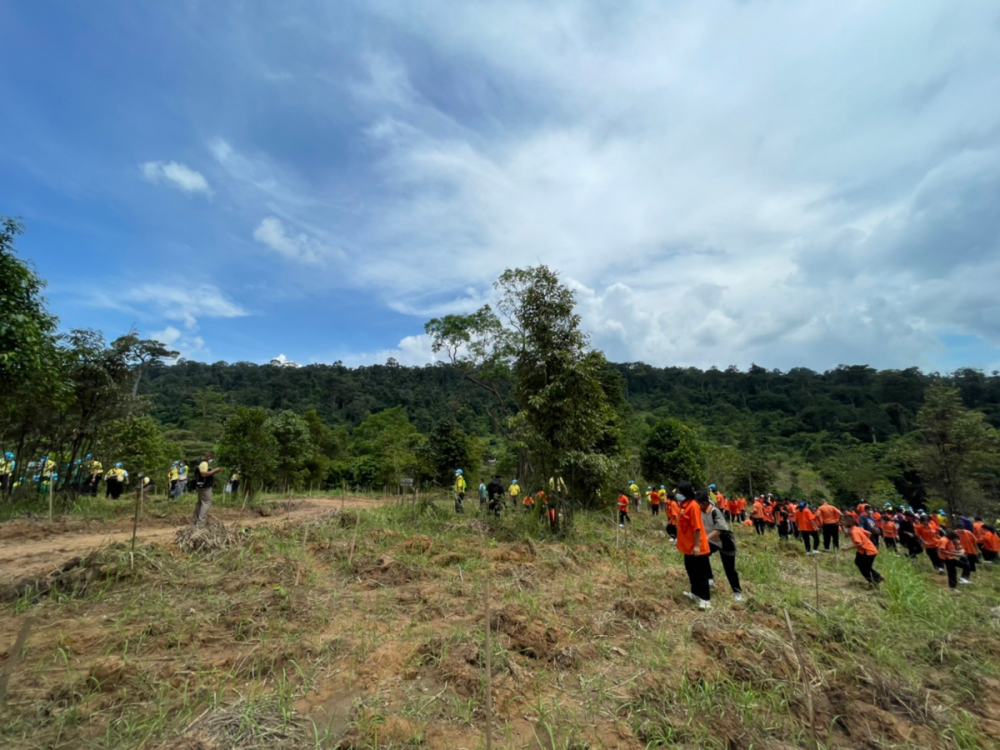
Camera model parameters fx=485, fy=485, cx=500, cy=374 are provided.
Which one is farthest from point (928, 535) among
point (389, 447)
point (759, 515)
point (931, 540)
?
point (389, 447)

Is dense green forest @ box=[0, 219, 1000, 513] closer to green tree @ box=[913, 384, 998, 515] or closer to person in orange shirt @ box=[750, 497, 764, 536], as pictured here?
green tree @ box=[913, 384, 998, 515]

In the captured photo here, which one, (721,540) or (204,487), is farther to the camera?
(204,487)

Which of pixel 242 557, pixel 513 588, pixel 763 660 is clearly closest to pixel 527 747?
pixel 763 660

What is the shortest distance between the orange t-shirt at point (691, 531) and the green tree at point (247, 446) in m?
13.9

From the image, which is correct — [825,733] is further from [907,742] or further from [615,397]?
[615,397]

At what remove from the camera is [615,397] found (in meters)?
24.0

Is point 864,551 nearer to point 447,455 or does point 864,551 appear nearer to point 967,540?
point 967,540

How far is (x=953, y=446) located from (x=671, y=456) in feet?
41.8

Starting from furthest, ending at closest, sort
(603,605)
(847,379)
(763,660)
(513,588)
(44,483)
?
(847,379)
(44,483)
(513,588)
(603,605)
(763,660)

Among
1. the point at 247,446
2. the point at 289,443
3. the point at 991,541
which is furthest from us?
the point at 289,443

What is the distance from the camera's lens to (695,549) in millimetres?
5945

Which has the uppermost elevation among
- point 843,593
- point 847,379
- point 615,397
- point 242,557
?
point 847,379

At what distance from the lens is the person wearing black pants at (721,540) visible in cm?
630

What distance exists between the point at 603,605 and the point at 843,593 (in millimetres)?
4254
